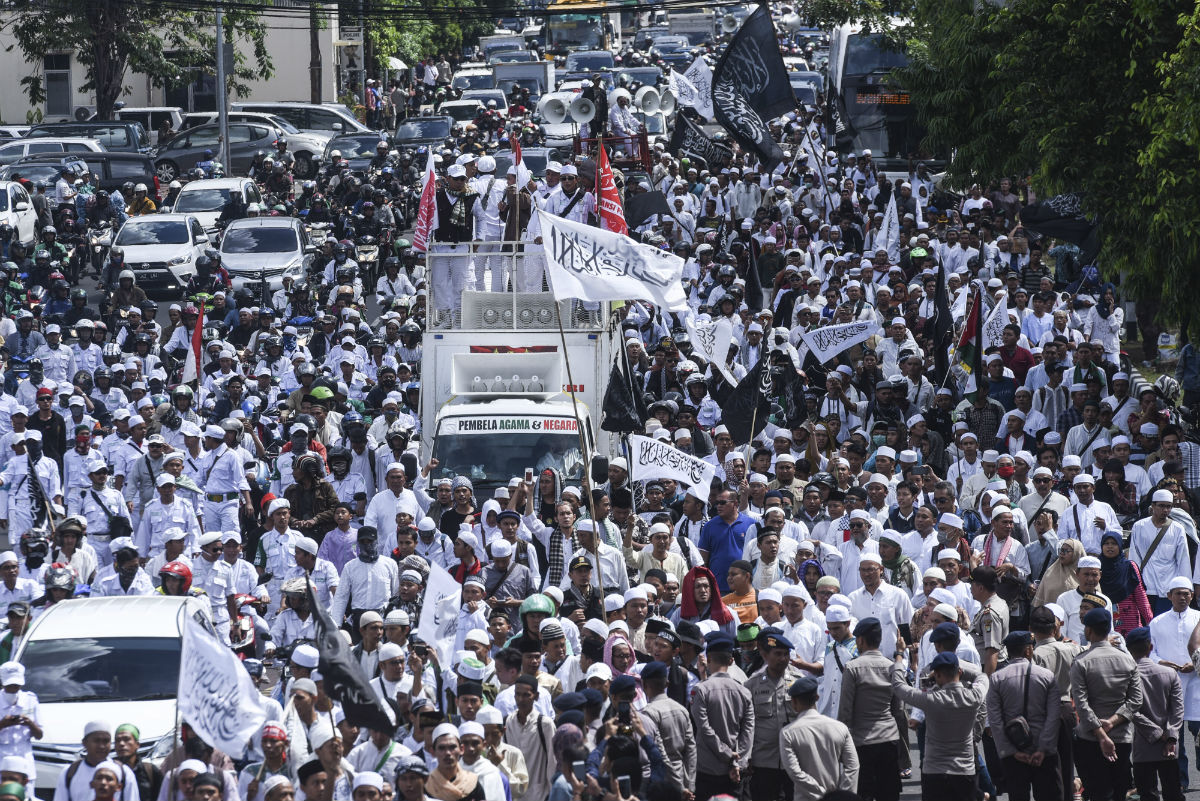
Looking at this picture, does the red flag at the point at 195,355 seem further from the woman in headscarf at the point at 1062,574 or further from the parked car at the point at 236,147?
the parked car at the point at 236,147

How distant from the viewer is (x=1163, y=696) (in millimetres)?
10758

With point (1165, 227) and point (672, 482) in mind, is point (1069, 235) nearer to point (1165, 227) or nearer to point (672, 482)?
point (1165, 227)

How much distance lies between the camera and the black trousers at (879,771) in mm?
10367

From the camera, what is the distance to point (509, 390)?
17.0 m

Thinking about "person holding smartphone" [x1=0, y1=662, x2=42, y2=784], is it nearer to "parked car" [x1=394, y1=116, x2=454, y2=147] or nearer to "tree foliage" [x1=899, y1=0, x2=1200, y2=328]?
"tree foliage" [x1=899, y1=0, x2=1200, y2=328]

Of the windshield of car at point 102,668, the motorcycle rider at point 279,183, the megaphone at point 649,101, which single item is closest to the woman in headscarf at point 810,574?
the windshield of car at point 102,668

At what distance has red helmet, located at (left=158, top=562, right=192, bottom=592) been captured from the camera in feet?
40.8

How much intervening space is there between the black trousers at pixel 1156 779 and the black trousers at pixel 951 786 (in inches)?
48.8

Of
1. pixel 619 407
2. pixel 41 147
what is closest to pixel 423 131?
pixel 41 147

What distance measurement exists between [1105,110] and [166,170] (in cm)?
2656

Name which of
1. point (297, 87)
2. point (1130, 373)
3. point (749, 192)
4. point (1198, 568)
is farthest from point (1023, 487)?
point (297, 87)

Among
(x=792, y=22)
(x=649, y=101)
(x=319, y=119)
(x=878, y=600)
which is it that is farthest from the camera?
(x=792, y=22)

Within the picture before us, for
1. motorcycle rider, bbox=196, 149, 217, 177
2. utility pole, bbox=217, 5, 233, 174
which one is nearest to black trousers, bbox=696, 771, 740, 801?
motorcycle rider, bbox=196, 149, 217, 177

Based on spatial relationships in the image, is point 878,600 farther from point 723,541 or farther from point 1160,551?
point 1160,551
